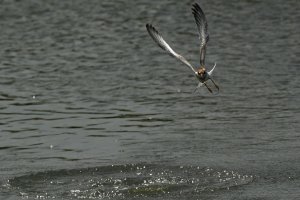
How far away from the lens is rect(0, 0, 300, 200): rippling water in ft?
39.7

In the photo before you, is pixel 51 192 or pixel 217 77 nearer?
pixel 51 192

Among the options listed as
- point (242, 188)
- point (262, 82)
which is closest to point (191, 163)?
point (242, 188)

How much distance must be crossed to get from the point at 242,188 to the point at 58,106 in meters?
5.55

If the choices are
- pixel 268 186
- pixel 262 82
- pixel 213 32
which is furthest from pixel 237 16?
pixel 268 186

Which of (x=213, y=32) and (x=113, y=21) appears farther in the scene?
(x=113, y=21)

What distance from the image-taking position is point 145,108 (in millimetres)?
15914

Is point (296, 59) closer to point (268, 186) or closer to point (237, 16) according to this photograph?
point (237, 16)

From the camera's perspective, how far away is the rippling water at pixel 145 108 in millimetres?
12094

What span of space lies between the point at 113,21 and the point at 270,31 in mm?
4385

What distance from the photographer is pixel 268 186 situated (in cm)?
1154

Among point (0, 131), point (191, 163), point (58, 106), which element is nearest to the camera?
point (191, 163)

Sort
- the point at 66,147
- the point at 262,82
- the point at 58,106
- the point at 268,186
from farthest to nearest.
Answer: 1. the point at 262,82
2. the point at 58,106
3. the point at 66,147
4. the point at 268,186

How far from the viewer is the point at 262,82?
1758cm

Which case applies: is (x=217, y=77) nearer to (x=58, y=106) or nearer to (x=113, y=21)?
(x=58, y=106)
